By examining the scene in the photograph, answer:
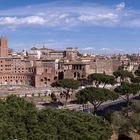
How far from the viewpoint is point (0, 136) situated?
58.7ft

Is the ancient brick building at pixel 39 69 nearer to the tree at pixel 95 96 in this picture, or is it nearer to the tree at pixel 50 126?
the tree at pixel 95 96

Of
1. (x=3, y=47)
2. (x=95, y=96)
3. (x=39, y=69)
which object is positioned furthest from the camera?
(x=3, y=47)

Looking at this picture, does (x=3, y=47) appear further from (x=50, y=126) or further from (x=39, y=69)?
(x=50, y=126)

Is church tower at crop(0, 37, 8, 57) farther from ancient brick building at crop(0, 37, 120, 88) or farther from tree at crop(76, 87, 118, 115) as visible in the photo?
tree at crop(76, 87, 118, 115)

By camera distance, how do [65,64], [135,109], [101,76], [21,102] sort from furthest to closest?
[65,64], [101,76], [135,109], [21,102]

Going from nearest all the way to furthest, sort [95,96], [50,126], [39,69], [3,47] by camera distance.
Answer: [50,126] < [95,96] < [39,69] < [3,47]

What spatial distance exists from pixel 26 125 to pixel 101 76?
45.7 m

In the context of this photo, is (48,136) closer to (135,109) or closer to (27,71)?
(135,109)

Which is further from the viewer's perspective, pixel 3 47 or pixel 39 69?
pixel 3 47

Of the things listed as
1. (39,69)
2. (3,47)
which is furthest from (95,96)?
(3,47)

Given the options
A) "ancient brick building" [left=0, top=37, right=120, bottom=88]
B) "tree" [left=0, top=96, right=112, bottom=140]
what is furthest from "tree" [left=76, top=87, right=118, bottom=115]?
"ancient brick building" [left=0, top=37, right=120, bottom=88]

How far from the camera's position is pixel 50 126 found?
19297 mm

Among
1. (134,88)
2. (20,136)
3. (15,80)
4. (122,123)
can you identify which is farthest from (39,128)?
(15,80)

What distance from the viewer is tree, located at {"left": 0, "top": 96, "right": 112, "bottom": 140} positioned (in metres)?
18.6
